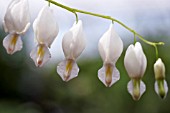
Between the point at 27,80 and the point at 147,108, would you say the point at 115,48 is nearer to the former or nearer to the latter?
the point at 147,108

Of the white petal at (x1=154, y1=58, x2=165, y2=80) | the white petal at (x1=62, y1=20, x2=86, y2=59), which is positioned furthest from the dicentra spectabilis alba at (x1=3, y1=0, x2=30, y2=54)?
the white petal at (x1=154, y1=58, x2=165, y2=80)

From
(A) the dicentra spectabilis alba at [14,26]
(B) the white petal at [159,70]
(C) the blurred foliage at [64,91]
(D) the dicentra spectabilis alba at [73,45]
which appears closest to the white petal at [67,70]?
(D) the dicentra spectabilis alba at [73,45]

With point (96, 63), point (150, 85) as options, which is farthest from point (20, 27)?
point (96, 63)

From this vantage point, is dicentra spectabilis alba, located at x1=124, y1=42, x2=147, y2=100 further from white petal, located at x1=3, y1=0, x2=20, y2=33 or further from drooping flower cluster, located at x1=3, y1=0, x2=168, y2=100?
white petal, located at x1=3, y1=0, x2=20, y2=33

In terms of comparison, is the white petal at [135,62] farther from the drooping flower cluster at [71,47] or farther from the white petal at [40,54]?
the white petal at [40,54]

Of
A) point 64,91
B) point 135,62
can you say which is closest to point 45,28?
point 135,62

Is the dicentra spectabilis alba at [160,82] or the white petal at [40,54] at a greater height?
the white petal at [40,54]
